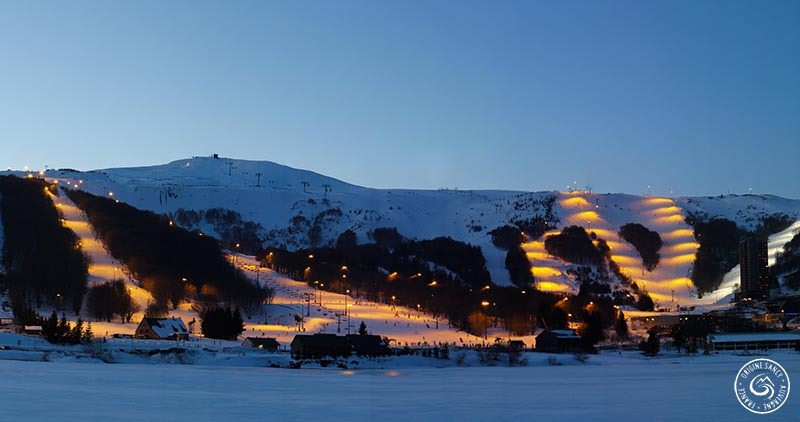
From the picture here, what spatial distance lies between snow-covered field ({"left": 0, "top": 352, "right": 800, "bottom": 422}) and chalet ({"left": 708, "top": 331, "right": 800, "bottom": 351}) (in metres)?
52.7

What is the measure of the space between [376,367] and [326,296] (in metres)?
62.2

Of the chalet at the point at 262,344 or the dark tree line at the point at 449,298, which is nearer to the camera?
the chalet at the point at 262,344

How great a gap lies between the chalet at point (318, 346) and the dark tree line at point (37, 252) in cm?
3320

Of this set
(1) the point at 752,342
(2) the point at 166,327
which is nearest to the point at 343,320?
(2) the point at 166,327

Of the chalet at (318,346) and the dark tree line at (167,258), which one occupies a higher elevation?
the dark tree line at (167,258)

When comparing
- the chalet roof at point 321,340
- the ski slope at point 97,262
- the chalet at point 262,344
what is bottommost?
the chalet at point 262,344

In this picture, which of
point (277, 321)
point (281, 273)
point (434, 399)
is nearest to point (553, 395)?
point (434, 399)

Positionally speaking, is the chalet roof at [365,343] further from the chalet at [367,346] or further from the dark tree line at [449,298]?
the dark tree line at [449,298]

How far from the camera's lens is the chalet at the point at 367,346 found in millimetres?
73550

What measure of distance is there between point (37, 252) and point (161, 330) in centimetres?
4650

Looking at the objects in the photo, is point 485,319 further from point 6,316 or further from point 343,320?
point 6,316

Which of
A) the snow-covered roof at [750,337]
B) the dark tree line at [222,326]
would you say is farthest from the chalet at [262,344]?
the snow-covered roof at [750,337]

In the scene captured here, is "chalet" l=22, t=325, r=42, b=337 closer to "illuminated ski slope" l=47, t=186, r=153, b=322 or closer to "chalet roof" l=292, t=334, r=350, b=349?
"illuminated ski slope" l=47, t=186, r=153, b=322

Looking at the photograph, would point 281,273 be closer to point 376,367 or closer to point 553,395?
point 376,367
